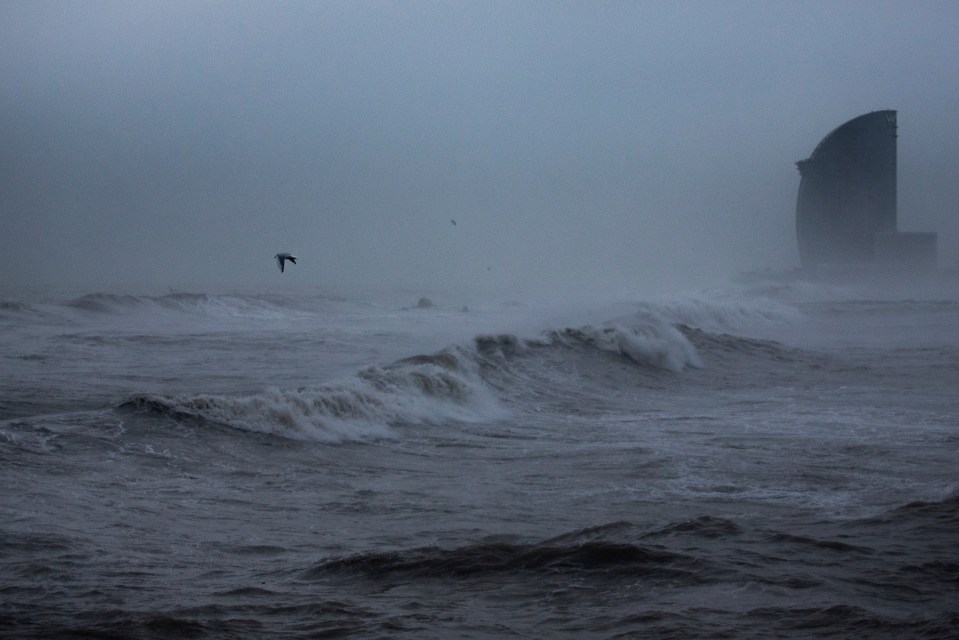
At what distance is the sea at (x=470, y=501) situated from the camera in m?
4.50

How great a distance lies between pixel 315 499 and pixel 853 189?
78296 mm

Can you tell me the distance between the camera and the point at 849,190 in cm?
7806

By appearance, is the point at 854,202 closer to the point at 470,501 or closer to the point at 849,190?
the point at 849,190

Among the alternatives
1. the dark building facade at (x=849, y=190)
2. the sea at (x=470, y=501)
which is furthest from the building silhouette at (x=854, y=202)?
the sea at (x=470, y=501)

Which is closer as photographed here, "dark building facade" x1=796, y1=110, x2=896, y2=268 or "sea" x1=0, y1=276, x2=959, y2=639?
"sea" x1=0, y1=276, x2=959, y2=639

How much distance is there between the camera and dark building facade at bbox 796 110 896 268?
78062mm

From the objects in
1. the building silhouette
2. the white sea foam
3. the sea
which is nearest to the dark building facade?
the building silhouette

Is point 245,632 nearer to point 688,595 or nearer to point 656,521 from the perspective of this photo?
point 688,595

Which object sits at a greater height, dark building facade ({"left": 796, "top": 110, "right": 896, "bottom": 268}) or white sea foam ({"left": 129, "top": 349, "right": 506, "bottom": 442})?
dark building facade ({"left": 796, "top": 110, "right": 896, "bottom": 268})

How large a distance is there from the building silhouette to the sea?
65708 mm

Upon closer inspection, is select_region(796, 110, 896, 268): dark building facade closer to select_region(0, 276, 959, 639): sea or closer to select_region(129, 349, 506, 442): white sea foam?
select_region(0, 276, 959, 639): sea

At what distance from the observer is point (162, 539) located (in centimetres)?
578

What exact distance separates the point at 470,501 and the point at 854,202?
3074 inches

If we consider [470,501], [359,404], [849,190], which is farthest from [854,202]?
[470,501]
